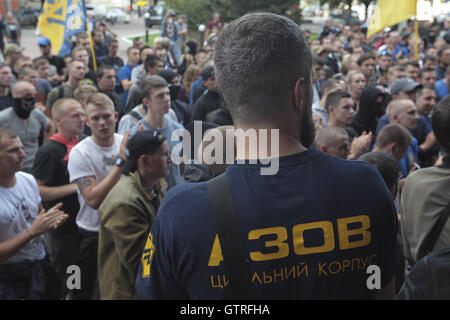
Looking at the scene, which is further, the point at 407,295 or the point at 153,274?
the point at 153,274

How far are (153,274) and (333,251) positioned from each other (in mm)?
594

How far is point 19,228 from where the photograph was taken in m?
3.62

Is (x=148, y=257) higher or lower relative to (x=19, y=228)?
higher

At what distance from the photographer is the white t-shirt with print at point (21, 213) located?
138 inches

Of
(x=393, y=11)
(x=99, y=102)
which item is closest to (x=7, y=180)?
(x=99, y=102)

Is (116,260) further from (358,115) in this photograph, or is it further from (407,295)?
(358,115)

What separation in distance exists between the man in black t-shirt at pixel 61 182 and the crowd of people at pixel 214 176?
1 cm

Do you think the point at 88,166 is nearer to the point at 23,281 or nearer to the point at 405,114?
the point at 23,281

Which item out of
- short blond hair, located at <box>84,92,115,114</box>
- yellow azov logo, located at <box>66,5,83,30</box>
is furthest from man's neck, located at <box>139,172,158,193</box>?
yellow azov logo, located at <box>66,5,83,30</box>

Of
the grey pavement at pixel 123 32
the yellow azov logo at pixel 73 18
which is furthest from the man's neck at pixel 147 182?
the grey pavement at pixel 123 32

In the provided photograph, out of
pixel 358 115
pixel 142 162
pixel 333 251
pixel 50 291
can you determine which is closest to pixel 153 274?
pixel 333 251

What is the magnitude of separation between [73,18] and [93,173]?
6128 millimetres

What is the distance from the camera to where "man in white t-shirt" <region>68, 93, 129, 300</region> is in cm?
402
